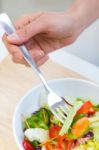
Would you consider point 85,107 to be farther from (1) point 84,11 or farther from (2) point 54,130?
(1) point 84,11

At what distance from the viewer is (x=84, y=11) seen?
683 millimetres

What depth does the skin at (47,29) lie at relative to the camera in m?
0.57

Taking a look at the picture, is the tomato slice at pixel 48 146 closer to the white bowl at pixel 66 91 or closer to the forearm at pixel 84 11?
the white bowl at pixel 66 91

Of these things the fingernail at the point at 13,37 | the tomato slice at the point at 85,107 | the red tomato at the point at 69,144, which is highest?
the fingernail at the point at 13,37

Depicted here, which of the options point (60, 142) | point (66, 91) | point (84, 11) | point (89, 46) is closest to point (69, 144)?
point (60, 142)

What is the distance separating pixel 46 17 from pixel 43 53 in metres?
0.08

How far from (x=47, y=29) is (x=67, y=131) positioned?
19 cm

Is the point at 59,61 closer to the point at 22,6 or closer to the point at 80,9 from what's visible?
the point at 80,9

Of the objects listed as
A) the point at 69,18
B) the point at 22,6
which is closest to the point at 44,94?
the point at 69,18

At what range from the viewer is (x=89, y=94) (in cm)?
62

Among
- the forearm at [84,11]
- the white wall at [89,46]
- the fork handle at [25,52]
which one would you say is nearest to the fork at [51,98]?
the fork handle at [25,52]

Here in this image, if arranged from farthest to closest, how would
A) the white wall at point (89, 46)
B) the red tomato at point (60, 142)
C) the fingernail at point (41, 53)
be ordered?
the white wall at point (89, 46) → the fingernail at point (41, 53) → the red tomato at point (60, 142)

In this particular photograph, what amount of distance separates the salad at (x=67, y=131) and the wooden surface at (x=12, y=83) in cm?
5

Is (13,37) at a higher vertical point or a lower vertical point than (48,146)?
higher
